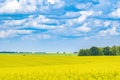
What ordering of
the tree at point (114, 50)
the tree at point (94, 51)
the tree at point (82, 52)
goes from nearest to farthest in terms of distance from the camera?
the tree at point (94, 51), the tree at point (114, 50), the tree at point (82, 52)

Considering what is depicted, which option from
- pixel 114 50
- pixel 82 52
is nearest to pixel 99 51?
pixel 114 50

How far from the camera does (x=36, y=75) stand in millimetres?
22406

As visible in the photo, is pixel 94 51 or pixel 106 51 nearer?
pixel 94 51

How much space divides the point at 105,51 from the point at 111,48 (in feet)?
12.5

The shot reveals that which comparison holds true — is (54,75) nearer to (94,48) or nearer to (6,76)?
(6,76)

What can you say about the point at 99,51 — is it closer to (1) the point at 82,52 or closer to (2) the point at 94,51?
(2) the point at 94,51

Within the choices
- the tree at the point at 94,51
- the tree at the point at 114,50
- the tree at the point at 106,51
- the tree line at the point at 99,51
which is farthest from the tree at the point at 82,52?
the tree at the point at 114,50

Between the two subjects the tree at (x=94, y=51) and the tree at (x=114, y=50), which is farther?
the tree at (x=114, y=50)

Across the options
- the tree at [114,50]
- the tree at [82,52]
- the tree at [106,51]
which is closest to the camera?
the tree at [114,50]

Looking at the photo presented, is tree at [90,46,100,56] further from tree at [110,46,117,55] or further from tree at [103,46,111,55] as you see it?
tree at [110,46,117,55]

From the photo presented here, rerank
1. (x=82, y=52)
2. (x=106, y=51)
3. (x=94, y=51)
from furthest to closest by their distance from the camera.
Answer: (x=82, y=52) → (x=106, y=51) → (x=94, y=51)

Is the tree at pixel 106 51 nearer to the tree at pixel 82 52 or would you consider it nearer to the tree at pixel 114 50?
the tree at pixel 114 50

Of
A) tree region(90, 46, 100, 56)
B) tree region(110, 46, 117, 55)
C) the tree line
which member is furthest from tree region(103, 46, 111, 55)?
tree region(90, 46, 100, 56)

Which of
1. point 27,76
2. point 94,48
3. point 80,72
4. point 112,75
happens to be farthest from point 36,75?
point 94,48
